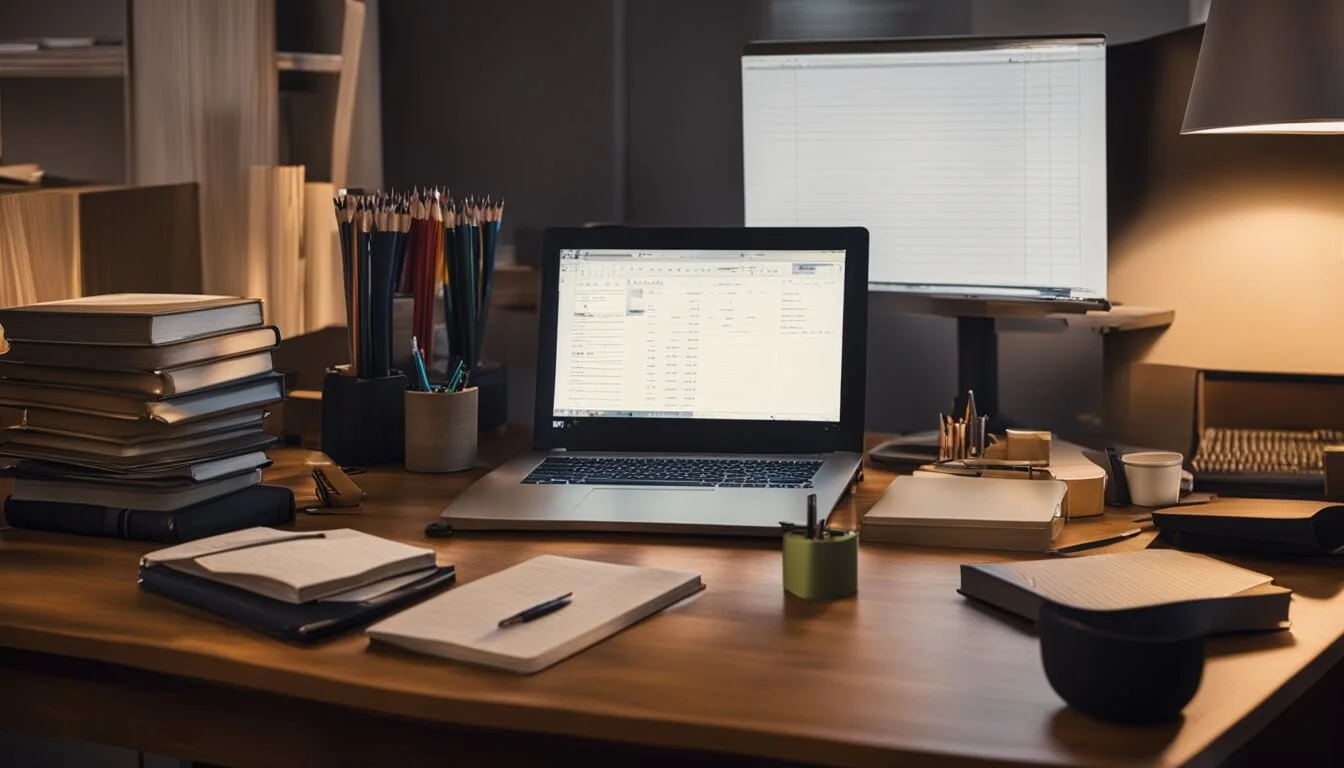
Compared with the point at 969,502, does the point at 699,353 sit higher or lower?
higher

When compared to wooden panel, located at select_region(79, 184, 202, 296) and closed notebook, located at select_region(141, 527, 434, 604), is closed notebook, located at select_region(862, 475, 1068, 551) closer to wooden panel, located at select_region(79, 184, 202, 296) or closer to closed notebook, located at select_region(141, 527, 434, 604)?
closed notebook, located at select_region(141, 527, 434, 604)

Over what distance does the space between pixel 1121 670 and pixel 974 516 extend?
45 cm

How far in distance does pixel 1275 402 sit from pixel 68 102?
179 cm

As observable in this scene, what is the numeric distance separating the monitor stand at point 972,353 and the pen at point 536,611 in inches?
27.5

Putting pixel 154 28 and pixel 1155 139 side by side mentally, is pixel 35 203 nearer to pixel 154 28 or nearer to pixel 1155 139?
pixel 154 28

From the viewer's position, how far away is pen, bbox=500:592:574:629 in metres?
1.01

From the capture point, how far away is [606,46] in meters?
2.64

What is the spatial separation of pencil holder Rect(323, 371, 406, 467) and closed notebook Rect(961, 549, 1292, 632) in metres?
0.80

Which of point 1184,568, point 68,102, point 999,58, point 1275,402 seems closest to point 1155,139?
point 999,58

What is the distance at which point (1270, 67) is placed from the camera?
144 cm

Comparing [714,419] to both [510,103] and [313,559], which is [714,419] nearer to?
[313,559]

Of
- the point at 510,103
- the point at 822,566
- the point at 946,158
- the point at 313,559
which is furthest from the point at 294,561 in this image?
the point at 510,103

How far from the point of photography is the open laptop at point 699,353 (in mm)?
1555

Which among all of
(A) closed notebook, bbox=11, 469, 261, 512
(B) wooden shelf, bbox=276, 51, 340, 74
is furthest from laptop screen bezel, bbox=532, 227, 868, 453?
(B) wooden shelf, bbox=276, 51, 340, 74
